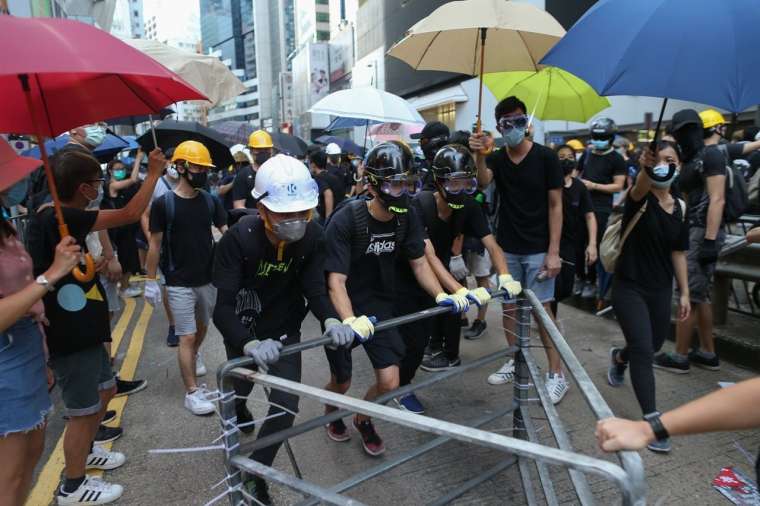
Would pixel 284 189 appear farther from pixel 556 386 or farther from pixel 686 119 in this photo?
pixel 686 119

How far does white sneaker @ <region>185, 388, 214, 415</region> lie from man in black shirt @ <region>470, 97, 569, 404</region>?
246 centimetres

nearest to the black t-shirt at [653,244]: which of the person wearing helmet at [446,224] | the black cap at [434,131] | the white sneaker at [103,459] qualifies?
the person wearing helmet at [446,224]

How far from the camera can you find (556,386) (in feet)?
13.4

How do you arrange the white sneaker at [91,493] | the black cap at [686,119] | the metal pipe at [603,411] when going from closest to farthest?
1. the metal pipe at [603,411]
2. the white sneaker at [91,493]
3. the black cap at [686,119]

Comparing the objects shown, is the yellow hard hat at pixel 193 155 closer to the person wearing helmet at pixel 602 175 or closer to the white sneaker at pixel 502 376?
the white sneaker at pixel 502 376

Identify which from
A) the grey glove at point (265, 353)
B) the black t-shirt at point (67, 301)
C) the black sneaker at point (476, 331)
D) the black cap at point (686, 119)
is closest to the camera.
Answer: the grey glove at point (265, 353)

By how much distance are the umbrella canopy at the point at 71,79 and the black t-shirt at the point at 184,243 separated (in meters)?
1.22

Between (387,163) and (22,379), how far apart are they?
2.16 meters

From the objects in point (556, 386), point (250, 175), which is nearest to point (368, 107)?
point (250, 175)

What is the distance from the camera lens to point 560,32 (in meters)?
4.34

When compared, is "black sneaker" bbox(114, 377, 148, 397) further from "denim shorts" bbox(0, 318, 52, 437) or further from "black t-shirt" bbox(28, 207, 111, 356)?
"denim shorts" bbox(0, 318, 52, 437)

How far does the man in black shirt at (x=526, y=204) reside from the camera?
4047mm

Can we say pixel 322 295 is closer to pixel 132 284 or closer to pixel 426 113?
pixel 132 284

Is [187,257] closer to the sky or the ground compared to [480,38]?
closer to the ground
